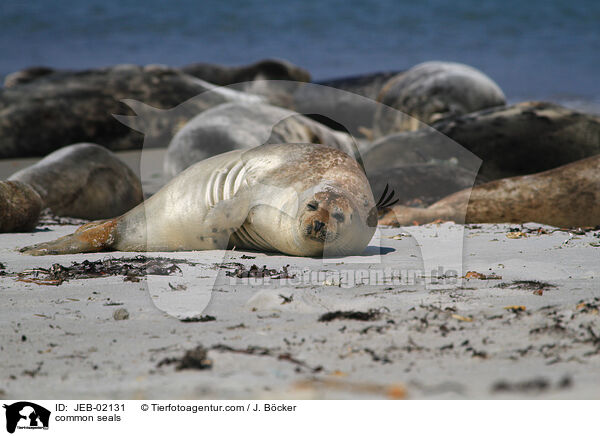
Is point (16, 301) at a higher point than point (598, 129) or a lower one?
lower

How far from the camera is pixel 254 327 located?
2379mm

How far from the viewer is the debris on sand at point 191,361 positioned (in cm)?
200

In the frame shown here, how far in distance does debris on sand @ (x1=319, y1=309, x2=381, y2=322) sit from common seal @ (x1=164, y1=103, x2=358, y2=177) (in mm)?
4371

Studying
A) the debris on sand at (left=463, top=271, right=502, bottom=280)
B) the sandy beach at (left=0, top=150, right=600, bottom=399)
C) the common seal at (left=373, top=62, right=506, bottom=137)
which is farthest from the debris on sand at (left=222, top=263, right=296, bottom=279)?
the common seal at (left=373, top=62, right=506, bottom=137)

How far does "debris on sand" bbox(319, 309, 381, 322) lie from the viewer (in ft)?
8.00

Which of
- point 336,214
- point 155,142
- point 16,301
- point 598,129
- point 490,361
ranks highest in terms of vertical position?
point 155,142

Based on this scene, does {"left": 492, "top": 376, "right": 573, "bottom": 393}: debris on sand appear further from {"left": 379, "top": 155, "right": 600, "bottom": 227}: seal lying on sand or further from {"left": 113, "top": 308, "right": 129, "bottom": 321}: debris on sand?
{"left": 379, "top": 155, "right": 600, "bottom": 227}: seal lying on sand

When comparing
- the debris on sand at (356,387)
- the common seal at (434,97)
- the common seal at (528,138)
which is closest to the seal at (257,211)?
the debris on sand at (356,387)

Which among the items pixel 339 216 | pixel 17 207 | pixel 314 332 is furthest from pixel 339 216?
pixel 17 207

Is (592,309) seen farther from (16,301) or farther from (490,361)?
(16,301)
